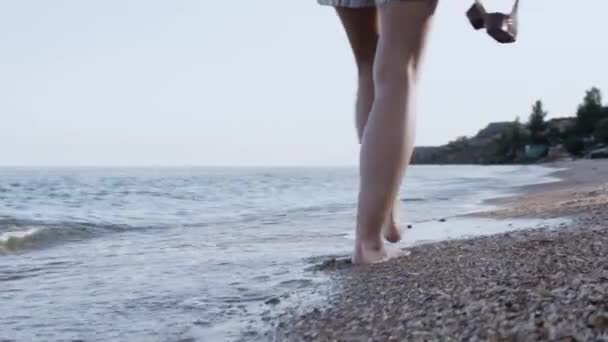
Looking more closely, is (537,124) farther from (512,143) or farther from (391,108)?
(391,108)

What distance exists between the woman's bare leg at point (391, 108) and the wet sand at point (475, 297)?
29 cm

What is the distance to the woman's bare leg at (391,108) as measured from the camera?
2.70 meters

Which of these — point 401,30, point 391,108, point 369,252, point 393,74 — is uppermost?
point 401,30

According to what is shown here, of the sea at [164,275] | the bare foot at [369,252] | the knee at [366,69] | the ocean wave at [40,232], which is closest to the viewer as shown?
the sea at [164,275]

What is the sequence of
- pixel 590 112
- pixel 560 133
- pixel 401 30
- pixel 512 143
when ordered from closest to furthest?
pixel 401 30 < pixel 590 112 < pixel 560 133 < pixel 512 143

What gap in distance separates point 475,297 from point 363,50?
1508 millimetres

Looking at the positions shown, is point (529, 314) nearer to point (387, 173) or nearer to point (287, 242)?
point (387, 173)

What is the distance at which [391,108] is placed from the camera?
2738mm

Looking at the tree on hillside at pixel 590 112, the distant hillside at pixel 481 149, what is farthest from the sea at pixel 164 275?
the distant hillside at pixel 481 149

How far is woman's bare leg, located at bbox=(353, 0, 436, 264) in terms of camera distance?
2.70 meters

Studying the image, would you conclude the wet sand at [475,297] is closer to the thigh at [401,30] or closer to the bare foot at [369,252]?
the bare foot at [369,252]

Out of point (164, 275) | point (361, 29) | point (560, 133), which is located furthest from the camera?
point (560, 133)

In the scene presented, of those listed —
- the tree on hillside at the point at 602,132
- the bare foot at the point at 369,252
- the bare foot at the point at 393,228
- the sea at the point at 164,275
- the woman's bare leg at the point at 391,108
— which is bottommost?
the sea at the point at 164,275

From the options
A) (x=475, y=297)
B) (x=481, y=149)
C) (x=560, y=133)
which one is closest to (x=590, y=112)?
(x=560, y=133)
